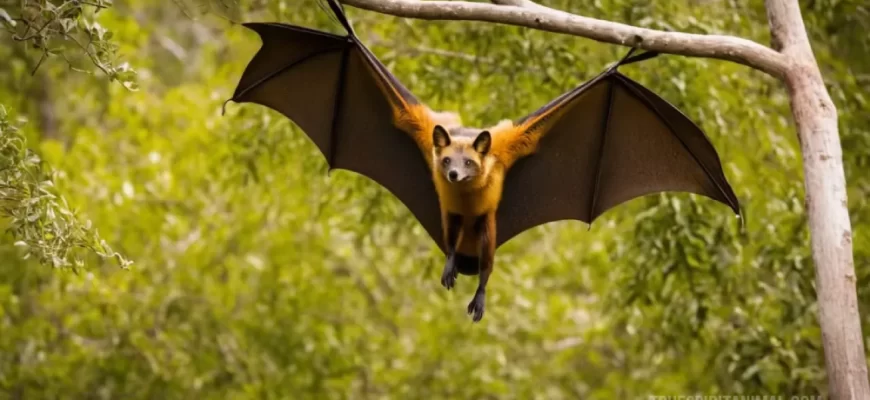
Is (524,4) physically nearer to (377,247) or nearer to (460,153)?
(460,153)

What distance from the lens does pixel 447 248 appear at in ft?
19.8

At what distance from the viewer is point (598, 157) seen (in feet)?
20.9

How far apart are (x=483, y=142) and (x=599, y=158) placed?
103 cm

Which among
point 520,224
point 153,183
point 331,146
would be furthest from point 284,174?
point 520,224

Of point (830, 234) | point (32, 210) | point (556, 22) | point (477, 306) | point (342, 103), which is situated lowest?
point (477, 306)

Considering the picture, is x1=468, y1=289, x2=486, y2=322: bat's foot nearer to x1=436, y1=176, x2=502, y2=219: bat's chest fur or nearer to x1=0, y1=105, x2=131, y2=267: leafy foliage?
x1=436, y1=176, x2=502, y2=219: bat's chest fur

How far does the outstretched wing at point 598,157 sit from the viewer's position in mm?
5914

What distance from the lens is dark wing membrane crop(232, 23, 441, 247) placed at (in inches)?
246

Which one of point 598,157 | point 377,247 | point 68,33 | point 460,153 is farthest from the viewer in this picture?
point 377,247

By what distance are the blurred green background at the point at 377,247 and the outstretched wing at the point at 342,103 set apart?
585 mm

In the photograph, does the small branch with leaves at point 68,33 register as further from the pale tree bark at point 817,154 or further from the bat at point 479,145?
the pale tree bark at point 817,154

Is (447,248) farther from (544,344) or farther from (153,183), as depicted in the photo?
(544,344)

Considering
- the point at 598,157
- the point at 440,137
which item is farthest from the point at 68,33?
the point at 598,157

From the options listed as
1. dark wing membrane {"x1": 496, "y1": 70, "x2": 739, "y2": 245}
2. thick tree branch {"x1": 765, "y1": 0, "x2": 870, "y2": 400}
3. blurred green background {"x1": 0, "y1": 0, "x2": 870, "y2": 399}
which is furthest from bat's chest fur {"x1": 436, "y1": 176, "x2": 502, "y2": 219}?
thick tree branch {"x1": 765, "y1": 0, "x2": 870, "y2": 400}
